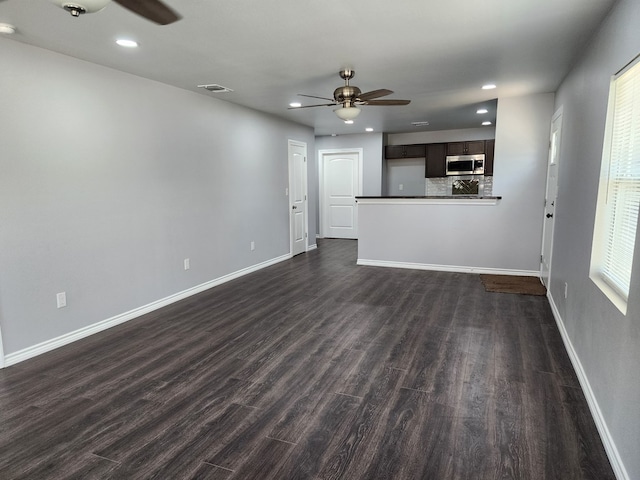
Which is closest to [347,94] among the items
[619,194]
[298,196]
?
[619,194]

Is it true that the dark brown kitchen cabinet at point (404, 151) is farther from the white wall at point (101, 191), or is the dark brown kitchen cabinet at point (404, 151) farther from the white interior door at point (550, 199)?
the white wall at point (101, 191)

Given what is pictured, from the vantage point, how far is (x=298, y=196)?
7191 mm

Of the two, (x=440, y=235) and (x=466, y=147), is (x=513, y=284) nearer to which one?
(x=440, y=235)

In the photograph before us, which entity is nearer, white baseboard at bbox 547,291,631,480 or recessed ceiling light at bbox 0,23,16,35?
white baseboard at bbox 547,291,631,480

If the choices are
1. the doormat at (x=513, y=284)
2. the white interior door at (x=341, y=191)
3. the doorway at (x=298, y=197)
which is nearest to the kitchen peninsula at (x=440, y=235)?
the doormat at (x=513, y=284)

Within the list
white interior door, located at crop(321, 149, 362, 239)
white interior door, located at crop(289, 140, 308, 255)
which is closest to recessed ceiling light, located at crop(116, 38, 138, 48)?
white interior door, located at crop(289, 140, 308, 255)

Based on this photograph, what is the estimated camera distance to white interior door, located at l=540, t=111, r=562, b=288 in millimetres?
4203

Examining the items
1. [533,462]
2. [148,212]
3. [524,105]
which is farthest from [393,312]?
[524,105]

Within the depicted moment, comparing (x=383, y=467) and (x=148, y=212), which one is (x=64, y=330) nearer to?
(x=148, y=212)

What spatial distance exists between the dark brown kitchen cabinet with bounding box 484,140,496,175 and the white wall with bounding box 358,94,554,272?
250 centimetres

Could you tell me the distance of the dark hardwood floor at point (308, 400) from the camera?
6.05 feet

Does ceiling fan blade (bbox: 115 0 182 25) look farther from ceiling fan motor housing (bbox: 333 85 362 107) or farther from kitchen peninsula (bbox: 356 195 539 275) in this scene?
kitchen peninsula (bbox: 356 195 539 275)

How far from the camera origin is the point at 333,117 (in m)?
6.34

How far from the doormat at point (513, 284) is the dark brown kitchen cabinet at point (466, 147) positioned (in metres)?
3.27
